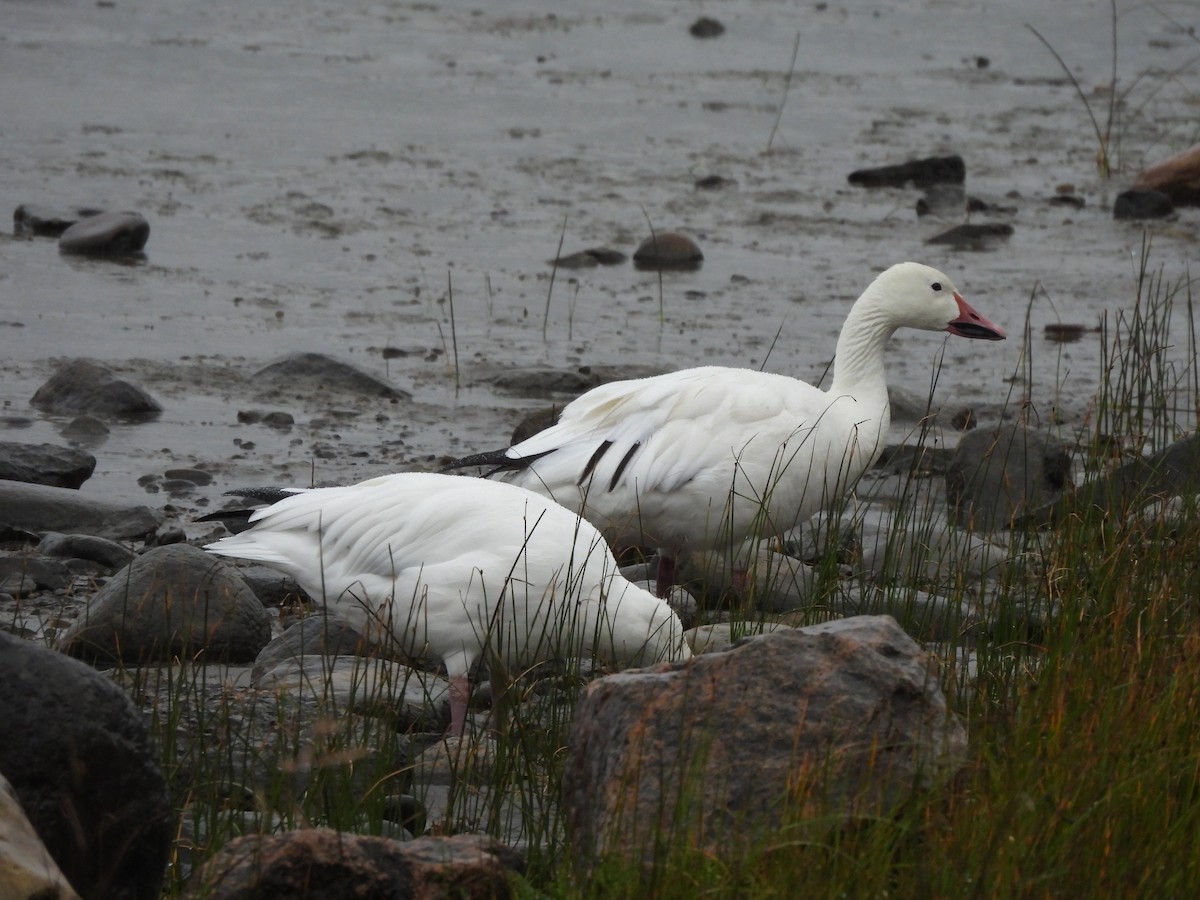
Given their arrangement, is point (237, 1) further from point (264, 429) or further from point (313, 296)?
point (264, 429)

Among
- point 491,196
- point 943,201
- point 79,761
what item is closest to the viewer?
point 79,761

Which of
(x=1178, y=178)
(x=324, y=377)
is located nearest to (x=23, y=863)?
(x=324, y=377)

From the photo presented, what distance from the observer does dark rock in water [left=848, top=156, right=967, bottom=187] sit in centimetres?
1434

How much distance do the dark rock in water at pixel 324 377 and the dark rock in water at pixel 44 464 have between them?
1675 millimetres

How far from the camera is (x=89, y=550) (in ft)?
21.3

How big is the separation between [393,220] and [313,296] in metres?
1.80

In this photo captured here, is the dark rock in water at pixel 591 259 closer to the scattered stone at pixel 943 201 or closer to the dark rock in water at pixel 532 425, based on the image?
the scattered stone at pixel 943 201

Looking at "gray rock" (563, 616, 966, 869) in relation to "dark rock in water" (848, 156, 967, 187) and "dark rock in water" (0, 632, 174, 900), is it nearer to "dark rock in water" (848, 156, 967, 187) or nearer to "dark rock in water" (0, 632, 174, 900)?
"dark rock in water" (0, 632, 174, 900)

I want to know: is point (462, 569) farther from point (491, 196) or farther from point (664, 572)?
point (491, 196)

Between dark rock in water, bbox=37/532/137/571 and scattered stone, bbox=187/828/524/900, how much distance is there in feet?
10.5

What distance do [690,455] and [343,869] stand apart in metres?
3.31

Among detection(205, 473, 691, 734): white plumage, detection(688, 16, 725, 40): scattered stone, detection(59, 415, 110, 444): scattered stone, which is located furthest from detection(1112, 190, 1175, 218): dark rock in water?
detection(205, 473, 691, 734): white plumage

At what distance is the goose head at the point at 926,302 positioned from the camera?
7270 millimetres

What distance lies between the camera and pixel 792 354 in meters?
10.1
